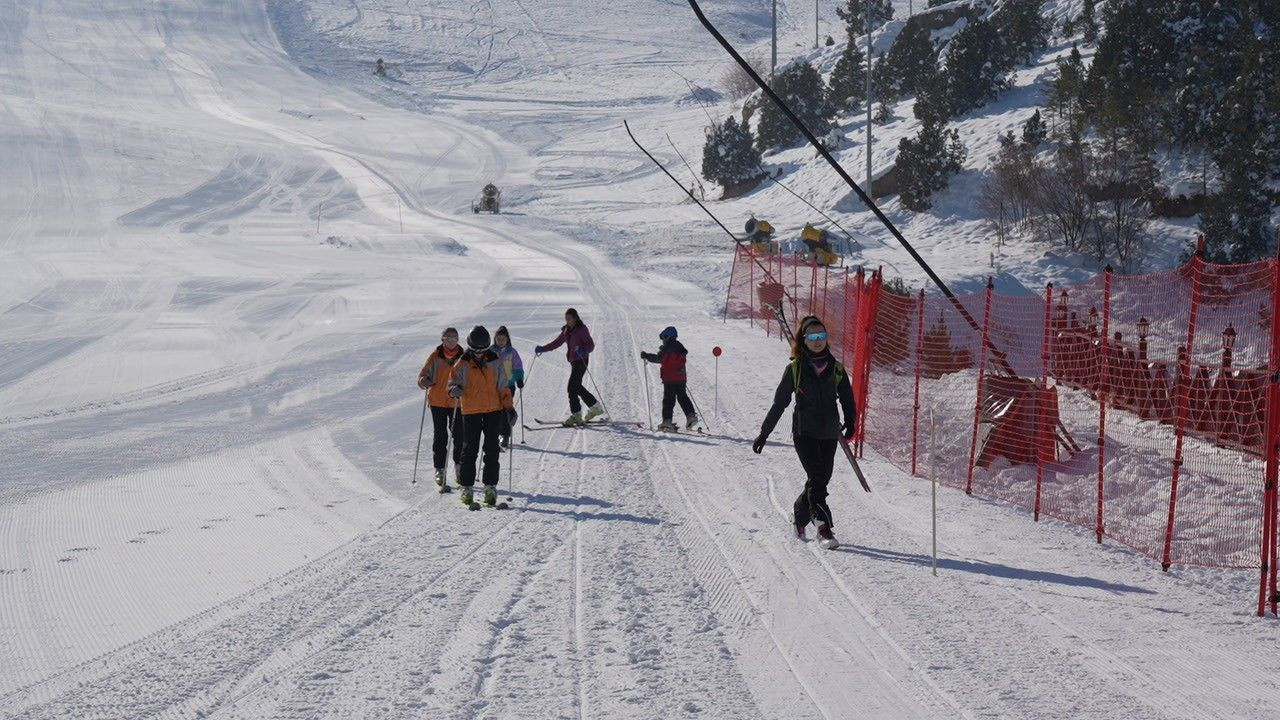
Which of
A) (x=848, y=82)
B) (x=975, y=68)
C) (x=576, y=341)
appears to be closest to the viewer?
(x=576, y=341)

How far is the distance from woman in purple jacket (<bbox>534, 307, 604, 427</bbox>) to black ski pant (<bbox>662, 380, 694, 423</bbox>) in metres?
1.04

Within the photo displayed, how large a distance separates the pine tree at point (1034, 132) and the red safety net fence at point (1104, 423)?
22276mm

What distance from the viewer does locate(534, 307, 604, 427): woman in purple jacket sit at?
15.9m

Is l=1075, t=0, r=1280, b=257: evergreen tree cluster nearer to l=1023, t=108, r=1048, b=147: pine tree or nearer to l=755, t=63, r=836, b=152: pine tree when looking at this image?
l=1023, t=108, r=1048, b=147: pine tree

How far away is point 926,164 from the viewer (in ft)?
144

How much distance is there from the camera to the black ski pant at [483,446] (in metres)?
11.3

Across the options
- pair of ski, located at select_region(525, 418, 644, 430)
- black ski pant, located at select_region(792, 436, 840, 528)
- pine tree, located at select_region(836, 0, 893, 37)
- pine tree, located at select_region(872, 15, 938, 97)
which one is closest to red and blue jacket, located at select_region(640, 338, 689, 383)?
pair of ski, located at select_region(525, 418, 644, 430)

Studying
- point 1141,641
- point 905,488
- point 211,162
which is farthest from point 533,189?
point 1141,641

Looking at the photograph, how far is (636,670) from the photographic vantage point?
6.32 m

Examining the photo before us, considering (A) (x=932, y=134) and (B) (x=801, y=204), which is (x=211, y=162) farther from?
(A) (x=932, y=134)

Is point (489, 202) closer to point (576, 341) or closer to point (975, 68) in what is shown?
point (975, 68)

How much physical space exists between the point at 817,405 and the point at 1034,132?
37.1m

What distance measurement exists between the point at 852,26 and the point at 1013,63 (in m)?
23.6

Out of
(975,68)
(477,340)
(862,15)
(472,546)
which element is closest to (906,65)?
(975,68)
